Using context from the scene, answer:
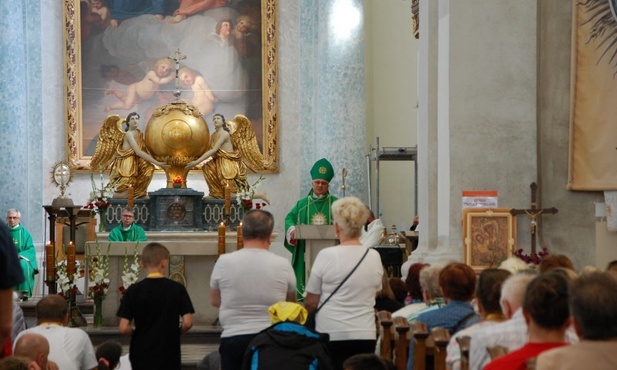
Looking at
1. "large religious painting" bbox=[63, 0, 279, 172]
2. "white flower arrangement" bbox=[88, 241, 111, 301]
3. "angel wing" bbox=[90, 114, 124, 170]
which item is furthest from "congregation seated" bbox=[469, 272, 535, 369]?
"large religious painting" bbox=[63, 0, 279, 172]

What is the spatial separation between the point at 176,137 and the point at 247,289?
313 inches

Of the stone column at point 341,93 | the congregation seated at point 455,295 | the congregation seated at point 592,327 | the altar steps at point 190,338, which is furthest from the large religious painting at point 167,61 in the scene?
the congregation seated at point 592,327

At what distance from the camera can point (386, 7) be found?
2075 centimetres

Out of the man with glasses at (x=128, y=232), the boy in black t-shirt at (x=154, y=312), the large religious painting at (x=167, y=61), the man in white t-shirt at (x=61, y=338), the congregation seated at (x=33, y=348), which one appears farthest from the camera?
the large religious painting at (x=167, y=61)

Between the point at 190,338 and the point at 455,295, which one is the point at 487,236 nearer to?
the point at 190,338

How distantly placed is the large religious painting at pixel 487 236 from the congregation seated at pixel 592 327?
21.7 ft

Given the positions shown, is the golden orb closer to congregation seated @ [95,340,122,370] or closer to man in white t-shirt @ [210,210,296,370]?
congregation seated @ [95,340,122,370]

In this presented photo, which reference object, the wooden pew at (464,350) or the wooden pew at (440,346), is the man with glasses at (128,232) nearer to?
the wooden pew at (440,346)

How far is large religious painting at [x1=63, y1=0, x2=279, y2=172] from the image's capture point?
1967cm

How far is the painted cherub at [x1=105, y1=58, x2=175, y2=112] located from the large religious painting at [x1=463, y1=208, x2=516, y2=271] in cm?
1085

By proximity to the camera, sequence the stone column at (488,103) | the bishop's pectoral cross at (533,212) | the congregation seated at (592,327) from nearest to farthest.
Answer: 1. the congregation seated at (592,327)
2. the bishop's pectoral cross at (533,212)
3. the stone column at (488,103)

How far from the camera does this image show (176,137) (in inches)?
549

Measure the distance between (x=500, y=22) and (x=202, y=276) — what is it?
4066 millimetres

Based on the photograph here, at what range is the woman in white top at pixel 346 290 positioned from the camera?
6.36 meters
